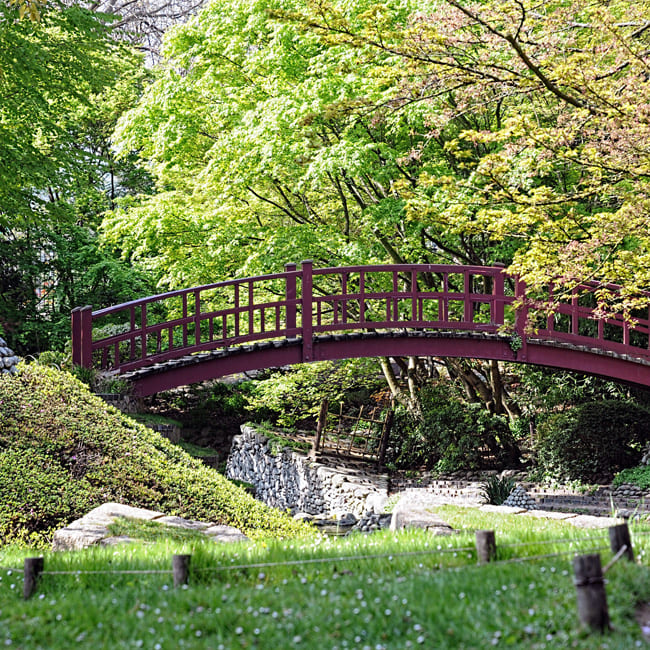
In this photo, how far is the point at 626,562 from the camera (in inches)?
165

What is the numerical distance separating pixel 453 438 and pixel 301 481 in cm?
305

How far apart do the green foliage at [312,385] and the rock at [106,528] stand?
8875 mm

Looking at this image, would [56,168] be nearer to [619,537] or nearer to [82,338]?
[82,338]

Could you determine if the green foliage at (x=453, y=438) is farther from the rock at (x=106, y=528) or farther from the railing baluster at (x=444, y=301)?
the rock at (x=106, y=528)

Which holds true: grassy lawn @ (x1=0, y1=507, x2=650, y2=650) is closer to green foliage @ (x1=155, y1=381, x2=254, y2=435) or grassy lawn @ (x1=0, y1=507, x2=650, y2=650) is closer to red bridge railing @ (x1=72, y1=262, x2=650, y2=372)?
red bridge railing @ (x1=72, y1=262, x2=650, y2=372)

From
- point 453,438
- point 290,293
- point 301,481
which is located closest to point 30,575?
point 290,293

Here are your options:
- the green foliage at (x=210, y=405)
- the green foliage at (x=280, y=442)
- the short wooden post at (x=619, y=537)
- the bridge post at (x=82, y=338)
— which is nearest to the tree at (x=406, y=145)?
the green foliage at (x=280, y=442)

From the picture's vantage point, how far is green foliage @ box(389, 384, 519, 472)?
15.2 m

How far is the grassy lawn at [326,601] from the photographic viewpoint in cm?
357

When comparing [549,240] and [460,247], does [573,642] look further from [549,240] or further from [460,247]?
[460,247]

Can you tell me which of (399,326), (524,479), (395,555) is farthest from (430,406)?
(395,555)

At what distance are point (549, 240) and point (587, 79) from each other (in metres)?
2.12

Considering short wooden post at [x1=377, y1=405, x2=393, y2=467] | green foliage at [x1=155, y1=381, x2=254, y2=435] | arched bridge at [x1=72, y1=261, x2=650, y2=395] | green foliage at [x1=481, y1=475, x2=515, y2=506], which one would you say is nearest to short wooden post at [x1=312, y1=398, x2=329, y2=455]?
short wooden post at [x1=377, y1=405, x2=393, y2=467]

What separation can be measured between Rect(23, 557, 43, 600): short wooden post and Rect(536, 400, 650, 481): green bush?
10.7m
